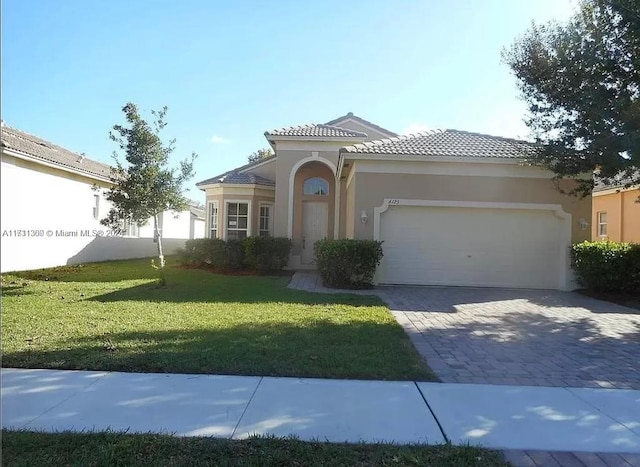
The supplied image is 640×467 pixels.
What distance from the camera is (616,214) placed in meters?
21.6

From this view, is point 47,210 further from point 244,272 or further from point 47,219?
point 244,272

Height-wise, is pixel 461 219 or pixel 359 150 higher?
pixel 359 150

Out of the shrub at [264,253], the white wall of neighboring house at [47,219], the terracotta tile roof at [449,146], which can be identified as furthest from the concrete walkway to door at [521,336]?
the white wall of neighboring house at [47,219]

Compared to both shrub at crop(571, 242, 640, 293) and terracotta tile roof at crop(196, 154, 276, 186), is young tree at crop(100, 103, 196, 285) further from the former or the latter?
shrub at crop(571, 242, 640, 293)

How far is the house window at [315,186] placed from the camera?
19266 mm

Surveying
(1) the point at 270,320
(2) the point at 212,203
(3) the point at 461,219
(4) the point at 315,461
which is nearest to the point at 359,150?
(3) the point at 461,219

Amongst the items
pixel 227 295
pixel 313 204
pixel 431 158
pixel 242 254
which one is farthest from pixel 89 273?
pixel 431 158

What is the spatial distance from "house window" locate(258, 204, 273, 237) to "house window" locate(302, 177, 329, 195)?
2202mm

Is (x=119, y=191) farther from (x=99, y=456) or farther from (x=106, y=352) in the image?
(x=99, y=456)

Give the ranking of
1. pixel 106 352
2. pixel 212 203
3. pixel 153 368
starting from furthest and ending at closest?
pixel 212 203 → pixel 106 352 → pixel 153 368

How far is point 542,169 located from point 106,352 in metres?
12.5

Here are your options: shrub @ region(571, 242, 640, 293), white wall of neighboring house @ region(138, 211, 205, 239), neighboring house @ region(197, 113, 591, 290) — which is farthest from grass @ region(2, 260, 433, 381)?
white wall of neighboring house @ region(138, 211, 205, 239)

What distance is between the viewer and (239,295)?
1157 centimetres

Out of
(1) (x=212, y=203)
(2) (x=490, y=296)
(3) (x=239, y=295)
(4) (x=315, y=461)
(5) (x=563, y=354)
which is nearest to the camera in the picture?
(4) (x=315, y=461)
